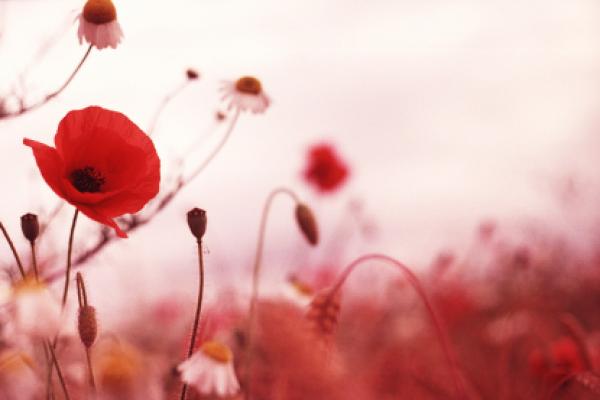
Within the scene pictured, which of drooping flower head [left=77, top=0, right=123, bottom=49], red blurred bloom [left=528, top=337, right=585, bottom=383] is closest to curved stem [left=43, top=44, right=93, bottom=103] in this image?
drooping flower head [left=77, top=0, right=123, bottom=49]

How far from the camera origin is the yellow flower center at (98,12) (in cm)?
88

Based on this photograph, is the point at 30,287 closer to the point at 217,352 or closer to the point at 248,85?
the point at 217,352

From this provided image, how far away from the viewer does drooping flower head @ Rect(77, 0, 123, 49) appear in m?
0.87

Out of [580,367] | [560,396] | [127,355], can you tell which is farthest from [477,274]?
[127,355]

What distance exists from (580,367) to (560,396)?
31 centimetres

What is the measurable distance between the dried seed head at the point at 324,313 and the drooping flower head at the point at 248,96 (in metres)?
0.31

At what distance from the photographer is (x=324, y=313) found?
2.92ft

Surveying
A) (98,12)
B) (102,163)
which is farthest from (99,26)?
(102,163)

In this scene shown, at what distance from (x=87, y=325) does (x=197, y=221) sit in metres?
0.15

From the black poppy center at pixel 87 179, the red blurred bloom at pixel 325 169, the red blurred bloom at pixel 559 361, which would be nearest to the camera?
the black poppy center at pixel 87 179

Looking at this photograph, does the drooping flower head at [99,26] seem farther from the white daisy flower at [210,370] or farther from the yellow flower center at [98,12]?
the white daisy flower at [210,370]

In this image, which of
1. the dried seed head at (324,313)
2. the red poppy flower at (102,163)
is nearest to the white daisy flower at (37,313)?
the red poppy flower at (102,163)

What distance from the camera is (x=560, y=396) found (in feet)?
5.68

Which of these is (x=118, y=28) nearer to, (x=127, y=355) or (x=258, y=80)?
(x=258, y=80)
